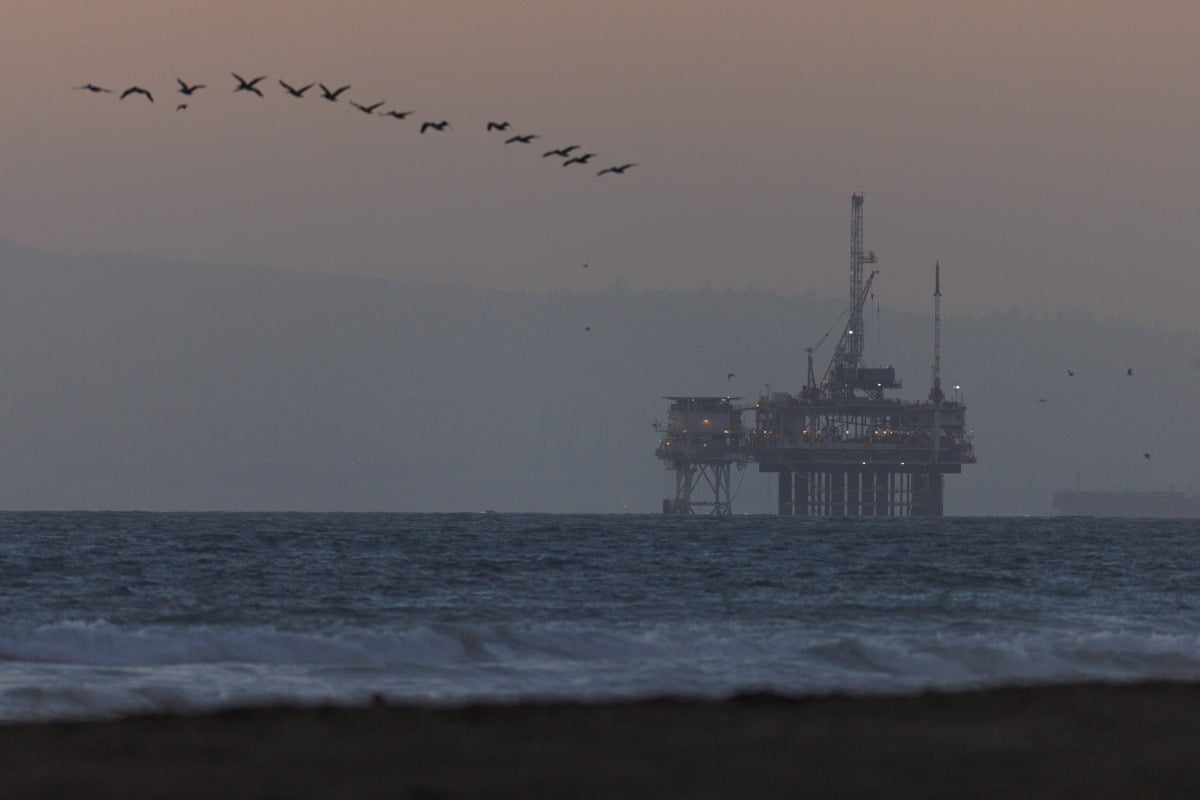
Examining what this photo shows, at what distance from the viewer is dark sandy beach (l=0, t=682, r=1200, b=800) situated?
13.2 m

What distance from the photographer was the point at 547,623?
35.3 m

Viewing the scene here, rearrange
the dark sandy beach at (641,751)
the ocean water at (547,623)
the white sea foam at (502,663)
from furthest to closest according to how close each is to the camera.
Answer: the ocean water at (547,623), the white sea foam at (502,663), the dark sandy beach at (641,751)

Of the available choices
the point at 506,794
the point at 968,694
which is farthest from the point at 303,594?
the point at 506,794

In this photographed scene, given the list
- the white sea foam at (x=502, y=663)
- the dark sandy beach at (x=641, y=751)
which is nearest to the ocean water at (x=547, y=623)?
the white sea foam at (x=502, y=663)

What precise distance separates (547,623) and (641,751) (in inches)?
797

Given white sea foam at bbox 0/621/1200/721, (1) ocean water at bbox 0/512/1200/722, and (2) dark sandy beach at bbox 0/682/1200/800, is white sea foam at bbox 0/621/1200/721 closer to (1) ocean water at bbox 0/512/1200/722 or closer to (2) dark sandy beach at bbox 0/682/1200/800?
(1) ocean water at bbox 0/512/1200/722

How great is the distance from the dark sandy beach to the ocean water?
141 inches

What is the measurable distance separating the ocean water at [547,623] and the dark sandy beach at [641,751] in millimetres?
3573

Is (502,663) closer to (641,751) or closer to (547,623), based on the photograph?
(547,623)

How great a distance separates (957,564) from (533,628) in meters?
38.4

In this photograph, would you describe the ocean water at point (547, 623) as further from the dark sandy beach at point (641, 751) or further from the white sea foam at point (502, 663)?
the dark sandy beach at point (641, 751)

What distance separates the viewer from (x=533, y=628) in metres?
33.0

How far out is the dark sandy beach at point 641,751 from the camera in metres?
13.2

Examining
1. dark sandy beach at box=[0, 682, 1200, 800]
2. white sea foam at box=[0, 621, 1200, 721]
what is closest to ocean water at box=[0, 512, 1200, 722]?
white sea foam at box=[0, 621, 1200, 721]
